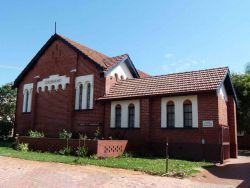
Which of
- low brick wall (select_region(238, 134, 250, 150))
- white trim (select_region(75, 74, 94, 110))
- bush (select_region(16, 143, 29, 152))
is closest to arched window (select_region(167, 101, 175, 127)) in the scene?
white trim (select_region(75, 74, 94, 110))

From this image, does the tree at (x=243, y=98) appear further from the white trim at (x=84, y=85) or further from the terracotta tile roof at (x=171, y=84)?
the white trim at (x=84, y=85)

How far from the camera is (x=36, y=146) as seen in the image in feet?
72.9

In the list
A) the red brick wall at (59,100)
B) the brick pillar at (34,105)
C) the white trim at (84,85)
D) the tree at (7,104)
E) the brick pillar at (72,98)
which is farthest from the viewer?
the tree at (7,104)

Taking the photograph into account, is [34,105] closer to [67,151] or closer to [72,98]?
[72,98]

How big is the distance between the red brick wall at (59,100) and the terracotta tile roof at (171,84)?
1.79 meters

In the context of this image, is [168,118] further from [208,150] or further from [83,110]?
[83,110]

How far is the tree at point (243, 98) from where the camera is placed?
31.2 m

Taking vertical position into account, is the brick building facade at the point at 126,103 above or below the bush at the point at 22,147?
above

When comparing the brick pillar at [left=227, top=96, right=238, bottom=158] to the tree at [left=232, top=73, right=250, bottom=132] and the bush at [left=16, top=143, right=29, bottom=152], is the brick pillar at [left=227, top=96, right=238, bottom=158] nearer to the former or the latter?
the tree at [left=232, top=73, right=250, bottom=132]

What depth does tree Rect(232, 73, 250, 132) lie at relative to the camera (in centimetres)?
3117

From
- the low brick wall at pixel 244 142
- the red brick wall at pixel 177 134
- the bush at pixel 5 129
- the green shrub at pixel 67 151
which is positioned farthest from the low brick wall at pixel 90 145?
the low brick wall at pixel 244 142

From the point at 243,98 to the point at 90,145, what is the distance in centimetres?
1910

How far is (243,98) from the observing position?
103ft

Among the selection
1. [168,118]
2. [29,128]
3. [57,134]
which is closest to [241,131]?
[168,118]
